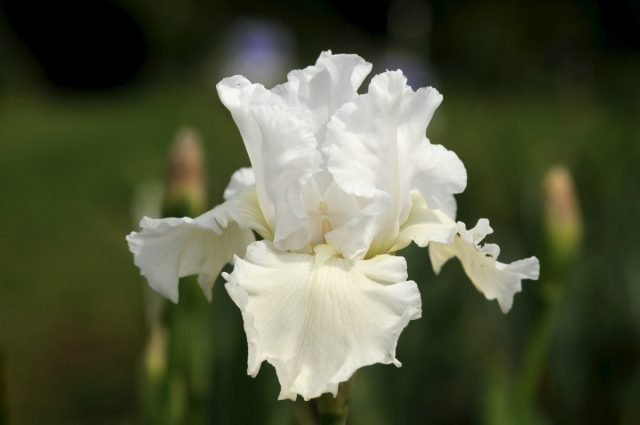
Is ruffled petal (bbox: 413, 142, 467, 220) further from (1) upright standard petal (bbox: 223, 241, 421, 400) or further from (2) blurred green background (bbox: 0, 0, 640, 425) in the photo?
(2) blurred green background (bbox: 0, 0, 640, 425)

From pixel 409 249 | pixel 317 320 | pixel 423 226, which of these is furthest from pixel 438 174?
pixel 409 249

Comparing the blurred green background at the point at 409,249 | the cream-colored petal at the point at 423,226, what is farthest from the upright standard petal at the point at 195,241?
the blurred green background at the point at 409,249

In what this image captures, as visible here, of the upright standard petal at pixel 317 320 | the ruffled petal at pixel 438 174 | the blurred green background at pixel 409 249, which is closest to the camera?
the upright standard petal at pixel 317 320

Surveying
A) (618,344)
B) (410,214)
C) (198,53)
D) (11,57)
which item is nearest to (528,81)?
(198,53)

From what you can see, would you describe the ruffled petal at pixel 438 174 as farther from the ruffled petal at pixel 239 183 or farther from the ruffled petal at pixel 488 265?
the ruffled petal at pixel 239 183

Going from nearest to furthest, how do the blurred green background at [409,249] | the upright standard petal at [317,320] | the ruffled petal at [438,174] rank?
the upright standard petal at [317,320] → the ruffled petal at [438,174] → the blurred green background at [409,249]

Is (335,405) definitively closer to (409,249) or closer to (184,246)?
(184,246)
